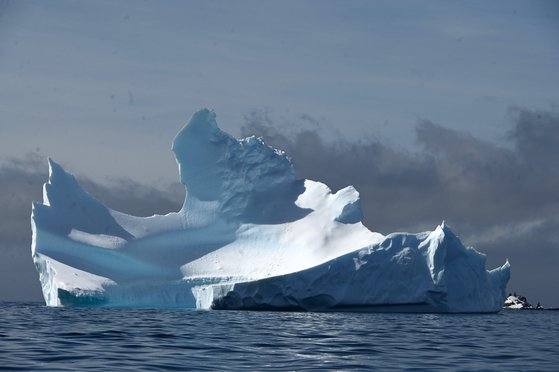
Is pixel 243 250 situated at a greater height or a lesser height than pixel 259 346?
greater

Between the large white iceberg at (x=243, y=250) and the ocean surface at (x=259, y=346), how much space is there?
27.5 ft

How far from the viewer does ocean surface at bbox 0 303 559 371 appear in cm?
1373

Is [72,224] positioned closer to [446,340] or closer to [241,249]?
[241,249]

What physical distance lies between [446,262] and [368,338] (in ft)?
52.3

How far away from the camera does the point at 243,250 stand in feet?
125

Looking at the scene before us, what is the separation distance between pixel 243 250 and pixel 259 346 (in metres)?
21.5

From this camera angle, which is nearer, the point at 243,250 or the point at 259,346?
the point at 259,346

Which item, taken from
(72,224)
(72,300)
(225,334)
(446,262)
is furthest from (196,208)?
(225,334)

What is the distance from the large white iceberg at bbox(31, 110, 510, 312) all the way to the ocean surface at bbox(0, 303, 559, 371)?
839 cm

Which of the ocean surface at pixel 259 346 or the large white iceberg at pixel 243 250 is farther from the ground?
the large white iceberg at pixel 243 250

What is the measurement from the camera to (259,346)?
16.6m

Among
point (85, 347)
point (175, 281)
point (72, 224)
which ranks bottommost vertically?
point (85, 347)

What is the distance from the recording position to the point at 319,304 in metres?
33.4

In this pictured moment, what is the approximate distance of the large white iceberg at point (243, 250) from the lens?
33.2 metres
